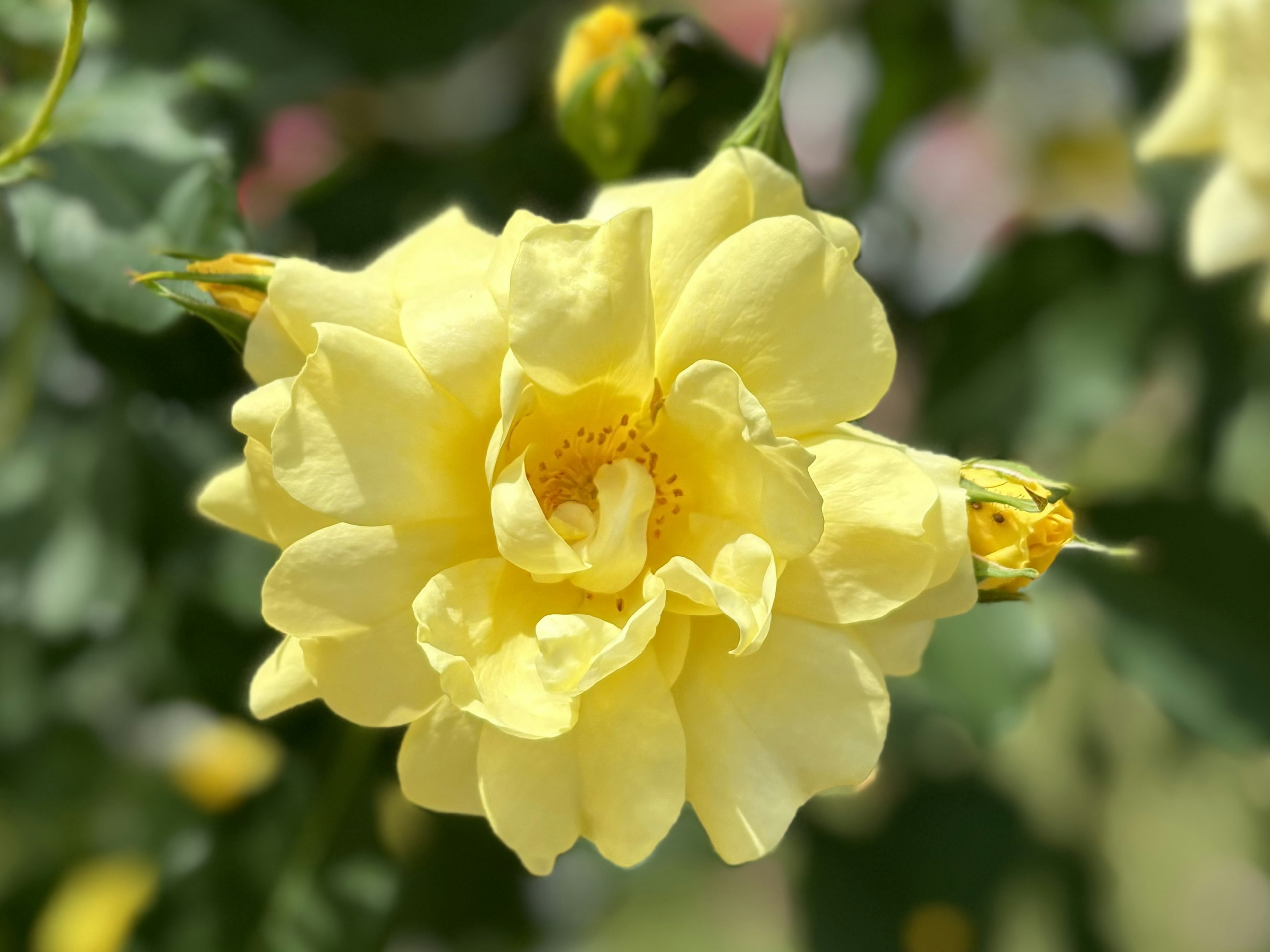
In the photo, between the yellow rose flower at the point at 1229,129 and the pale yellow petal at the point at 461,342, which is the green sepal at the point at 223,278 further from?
the yellow rose flower at the point at 1229,129

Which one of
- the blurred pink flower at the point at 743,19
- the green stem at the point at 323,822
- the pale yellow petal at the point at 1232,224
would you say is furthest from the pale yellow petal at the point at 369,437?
the blurred pink flower at the point at 743,19

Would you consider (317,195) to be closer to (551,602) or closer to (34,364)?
(34,364)

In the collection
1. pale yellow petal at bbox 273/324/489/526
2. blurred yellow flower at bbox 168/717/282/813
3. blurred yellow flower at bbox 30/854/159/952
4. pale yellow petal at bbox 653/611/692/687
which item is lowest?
blurred yellow flower at bbox 30/854/159/952

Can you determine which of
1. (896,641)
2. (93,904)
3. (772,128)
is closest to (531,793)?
(896,641)

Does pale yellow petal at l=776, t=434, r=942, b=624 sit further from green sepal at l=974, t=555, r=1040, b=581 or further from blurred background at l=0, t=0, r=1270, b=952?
blurred background at l=0, t=0, r=1270, b=952

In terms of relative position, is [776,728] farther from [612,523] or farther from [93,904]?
[93,904]

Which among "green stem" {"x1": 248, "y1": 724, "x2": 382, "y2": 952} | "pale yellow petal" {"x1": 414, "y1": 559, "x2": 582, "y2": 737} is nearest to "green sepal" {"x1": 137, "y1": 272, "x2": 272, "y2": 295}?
"pale yellow petal" {"x1": 414, "y1": 559, "x2": 582, "y2": 737}

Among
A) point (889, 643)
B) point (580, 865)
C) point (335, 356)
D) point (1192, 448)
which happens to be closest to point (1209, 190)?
point (1192, 448)
